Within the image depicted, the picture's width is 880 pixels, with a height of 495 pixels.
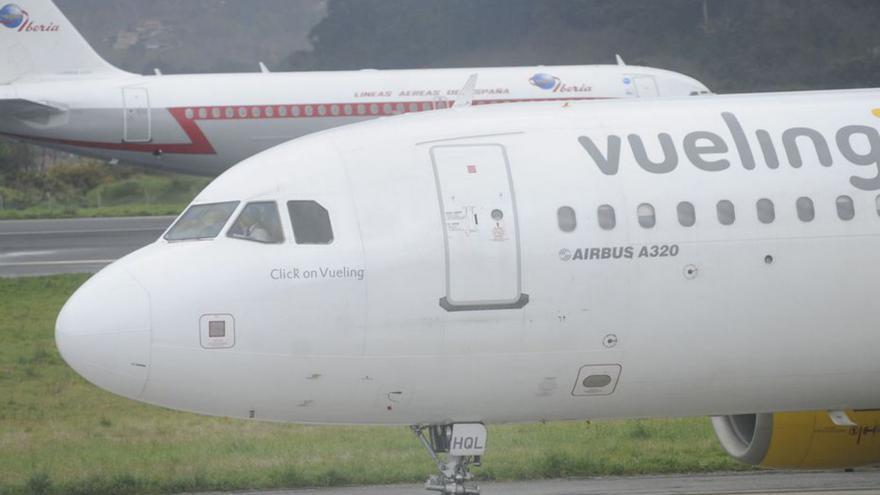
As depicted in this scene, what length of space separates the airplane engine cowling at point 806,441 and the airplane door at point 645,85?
36.7m

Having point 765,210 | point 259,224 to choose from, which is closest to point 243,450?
point 259,224

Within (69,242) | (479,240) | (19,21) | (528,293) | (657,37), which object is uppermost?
(657,37)

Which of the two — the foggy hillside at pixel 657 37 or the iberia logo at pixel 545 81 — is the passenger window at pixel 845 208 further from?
the foggy hillside at pixel 657 37

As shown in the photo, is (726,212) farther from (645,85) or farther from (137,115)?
(137,115)

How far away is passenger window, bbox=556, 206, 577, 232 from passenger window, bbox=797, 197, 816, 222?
180 centimetres

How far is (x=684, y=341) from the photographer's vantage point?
38.2 ft

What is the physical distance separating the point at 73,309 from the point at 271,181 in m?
1.72

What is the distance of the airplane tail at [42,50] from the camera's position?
53.2 m

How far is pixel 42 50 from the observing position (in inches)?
2117

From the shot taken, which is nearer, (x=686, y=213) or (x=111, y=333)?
(x=111, y=333)

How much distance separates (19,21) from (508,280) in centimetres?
4661

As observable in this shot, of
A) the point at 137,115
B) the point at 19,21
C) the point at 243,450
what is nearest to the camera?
the point at 243,450

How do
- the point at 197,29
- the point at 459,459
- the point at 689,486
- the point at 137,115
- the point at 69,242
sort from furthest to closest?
1. the point at 197,29
2. the point at 137,115
3. the point at 69,242
4. the point at 689,486
5. the point at 459,459

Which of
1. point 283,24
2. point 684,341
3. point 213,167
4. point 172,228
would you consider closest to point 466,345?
point 684,341
